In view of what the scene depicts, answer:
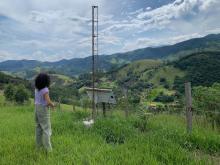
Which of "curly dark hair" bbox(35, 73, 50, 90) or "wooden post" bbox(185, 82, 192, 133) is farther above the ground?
"curly dark hair" bbox(35, 73, 50, 90)

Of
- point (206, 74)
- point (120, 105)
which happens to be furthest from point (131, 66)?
point (120, 105)

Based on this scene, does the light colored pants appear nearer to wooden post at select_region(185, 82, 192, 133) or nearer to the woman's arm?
the woman's arm

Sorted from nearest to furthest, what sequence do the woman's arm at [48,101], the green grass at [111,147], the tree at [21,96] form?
the green grass at [111,147] < the woman's arm at [48,101] < the tree at [21,96]

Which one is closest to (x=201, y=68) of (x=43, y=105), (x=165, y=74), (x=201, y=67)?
(x=201, y=67)

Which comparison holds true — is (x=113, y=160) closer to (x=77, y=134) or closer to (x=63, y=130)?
(x=77, y=134)

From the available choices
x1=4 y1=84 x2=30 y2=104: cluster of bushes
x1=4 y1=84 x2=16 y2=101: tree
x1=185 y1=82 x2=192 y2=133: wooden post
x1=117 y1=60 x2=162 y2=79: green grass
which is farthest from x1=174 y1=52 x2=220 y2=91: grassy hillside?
x1=185 y1=82 x2=192 y2=133: wooden post

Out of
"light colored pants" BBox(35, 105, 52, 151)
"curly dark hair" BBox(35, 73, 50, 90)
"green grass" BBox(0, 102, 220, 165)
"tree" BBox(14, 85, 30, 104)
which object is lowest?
"tree" BBox(14, 85, 30, 104)

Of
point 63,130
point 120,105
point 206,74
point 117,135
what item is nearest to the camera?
point 117,135

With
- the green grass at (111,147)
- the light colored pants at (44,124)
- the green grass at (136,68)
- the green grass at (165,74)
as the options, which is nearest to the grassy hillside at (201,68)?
A: the green grass at (165,74)

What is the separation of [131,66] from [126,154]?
173 m

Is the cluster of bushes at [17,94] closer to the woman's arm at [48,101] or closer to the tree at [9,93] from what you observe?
the tree at [9,93]

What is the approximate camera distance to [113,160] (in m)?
5.93

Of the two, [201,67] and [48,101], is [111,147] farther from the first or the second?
[201,67]

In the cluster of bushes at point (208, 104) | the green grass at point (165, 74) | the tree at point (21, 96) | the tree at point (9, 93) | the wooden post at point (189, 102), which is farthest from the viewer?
the green grass at point (165, 74)
